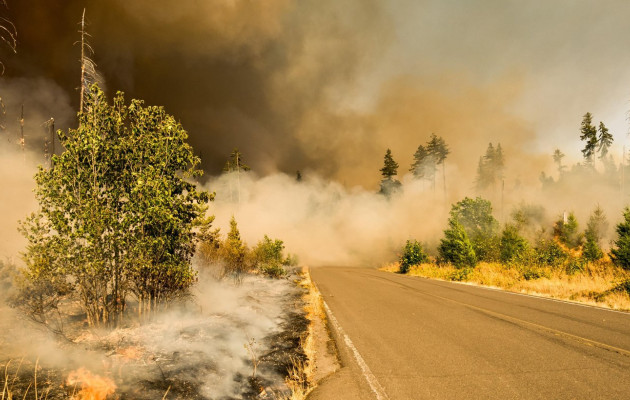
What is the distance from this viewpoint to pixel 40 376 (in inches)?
190

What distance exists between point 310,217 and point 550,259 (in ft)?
179

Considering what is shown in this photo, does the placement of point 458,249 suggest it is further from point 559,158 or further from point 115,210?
point 559,158

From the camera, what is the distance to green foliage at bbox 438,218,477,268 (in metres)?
22.7

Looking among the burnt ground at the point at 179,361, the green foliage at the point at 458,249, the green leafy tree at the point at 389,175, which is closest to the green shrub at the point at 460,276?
the green foliage at the point at 458,249

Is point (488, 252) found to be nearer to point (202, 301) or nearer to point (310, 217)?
point (202, 301)

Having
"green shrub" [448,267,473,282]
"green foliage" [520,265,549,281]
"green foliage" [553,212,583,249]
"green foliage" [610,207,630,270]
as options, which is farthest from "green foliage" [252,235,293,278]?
"green foliage" [553,212,583,249]

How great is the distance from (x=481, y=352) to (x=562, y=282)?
34.0 feet

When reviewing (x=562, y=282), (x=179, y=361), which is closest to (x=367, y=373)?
(x=179, y=361)

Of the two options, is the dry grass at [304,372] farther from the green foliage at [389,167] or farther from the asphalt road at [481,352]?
the green foliage at [389,167]

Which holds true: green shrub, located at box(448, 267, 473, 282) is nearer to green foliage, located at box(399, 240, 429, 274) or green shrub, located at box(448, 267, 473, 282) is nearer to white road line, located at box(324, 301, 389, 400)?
green foliage, located at box(399, 240, 429, 274)

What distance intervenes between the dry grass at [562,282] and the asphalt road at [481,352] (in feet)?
4.51

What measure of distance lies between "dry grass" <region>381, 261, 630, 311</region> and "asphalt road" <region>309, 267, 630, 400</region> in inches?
54.2

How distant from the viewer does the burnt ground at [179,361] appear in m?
4.55

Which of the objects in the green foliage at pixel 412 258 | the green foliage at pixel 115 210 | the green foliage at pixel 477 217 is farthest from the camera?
the green foliage at pixel 477 217
